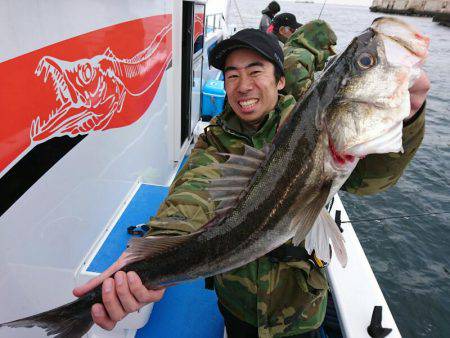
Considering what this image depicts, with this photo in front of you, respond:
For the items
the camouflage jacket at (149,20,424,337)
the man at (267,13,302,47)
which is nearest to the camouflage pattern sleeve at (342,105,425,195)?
the camouflage jacket at (149,20,424,337)

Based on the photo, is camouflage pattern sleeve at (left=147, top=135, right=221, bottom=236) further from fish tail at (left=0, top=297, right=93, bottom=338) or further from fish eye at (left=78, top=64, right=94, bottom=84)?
fish eye at (left=78, top=64, right=94, bottom=84)

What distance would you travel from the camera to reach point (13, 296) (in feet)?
7.32

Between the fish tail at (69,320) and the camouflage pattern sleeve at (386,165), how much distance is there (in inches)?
75.8

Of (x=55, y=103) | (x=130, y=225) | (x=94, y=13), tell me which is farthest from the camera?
(x=130, y=225)

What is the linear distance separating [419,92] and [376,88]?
1.01ft

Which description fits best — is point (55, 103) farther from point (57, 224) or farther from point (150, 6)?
point (150, 6)

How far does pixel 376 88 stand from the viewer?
5.52 ft

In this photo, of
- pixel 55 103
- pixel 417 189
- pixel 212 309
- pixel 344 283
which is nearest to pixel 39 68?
pixel 55 103

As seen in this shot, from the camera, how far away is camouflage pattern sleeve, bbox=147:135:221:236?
2199 millimetres

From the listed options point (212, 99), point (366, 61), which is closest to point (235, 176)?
point (366, 61)

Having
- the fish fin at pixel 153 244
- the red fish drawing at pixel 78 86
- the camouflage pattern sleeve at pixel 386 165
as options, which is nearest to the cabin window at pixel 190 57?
the red fish drawing at pixel 78 86

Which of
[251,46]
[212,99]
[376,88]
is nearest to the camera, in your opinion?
[376,88]

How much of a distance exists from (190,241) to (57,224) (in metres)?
1.21

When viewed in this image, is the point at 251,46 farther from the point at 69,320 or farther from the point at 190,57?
the point at 190,57
